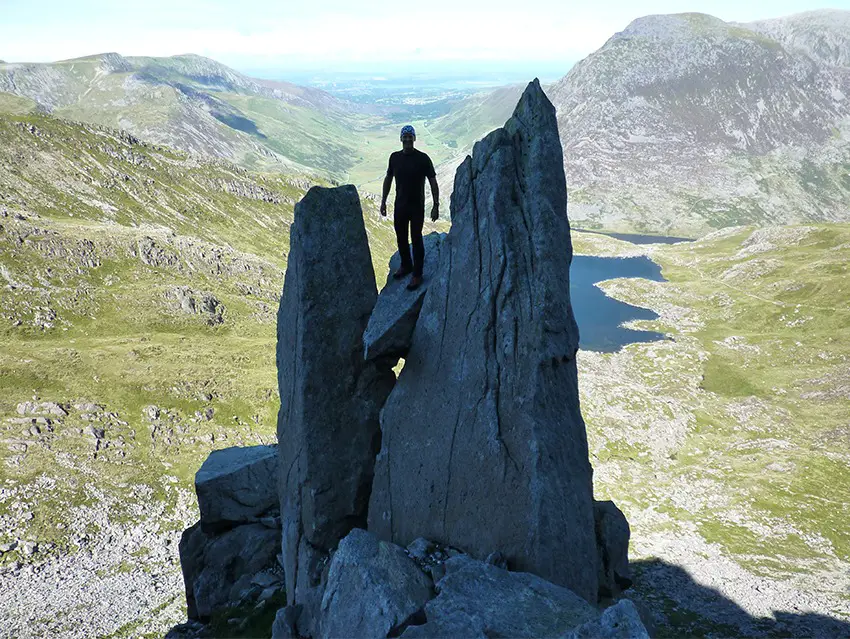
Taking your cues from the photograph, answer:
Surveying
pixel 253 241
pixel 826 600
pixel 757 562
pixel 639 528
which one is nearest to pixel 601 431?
pixel 639 528

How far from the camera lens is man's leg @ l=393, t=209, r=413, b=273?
67.0ft

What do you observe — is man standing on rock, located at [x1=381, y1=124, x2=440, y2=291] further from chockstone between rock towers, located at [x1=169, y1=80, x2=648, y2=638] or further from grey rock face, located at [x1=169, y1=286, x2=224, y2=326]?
grey rock face, located at [x1=169, y1=286, x2=224, y2=326]

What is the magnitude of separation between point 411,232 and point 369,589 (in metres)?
13.2

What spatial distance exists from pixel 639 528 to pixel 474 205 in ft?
181

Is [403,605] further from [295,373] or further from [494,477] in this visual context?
[295,373]

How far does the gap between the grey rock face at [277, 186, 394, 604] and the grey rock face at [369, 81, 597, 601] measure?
284cm

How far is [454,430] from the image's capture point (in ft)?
64.1

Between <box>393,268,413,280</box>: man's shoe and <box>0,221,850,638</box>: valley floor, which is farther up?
<box>393,268,413,280</box>: man's shoe

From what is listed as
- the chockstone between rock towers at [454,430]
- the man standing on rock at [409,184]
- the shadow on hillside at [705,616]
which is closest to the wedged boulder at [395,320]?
the chockstone between rock towers at [454,430]

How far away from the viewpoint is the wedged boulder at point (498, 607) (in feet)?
44.2

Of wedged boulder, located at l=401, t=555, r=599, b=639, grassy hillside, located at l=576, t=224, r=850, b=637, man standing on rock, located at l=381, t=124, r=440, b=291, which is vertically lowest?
grassy hillside, located at l=576, t=224, r=850, b=637

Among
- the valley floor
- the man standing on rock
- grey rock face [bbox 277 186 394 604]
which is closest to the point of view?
the man standing on rock

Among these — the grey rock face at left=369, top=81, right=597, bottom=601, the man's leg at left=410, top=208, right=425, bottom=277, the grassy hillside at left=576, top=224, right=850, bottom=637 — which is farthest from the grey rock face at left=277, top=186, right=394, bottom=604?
the grassy hillside at left=576, top=224, right=850, bottom=637

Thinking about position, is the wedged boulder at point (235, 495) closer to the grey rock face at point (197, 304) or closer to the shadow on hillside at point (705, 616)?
the shadow on hillside at point (705, 616)
